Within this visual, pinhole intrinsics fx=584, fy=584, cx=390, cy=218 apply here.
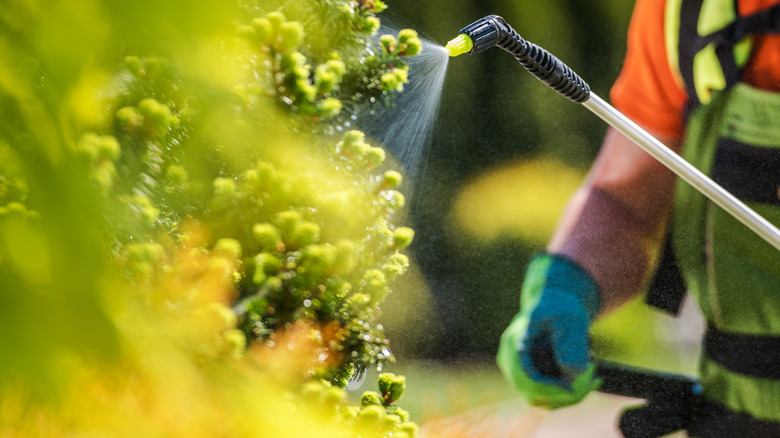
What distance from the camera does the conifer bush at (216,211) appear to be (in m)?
0.19

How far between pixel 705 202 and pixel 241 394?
1074 mm

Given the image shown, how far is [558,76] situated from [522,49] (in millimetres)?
64

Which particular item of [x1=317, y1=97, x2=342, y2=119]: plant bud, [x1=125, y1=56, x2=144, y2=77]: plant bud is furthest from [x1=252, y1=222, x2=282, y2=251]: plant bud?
[x1=125, y1=56, x2=144, y2=77]: plant bud

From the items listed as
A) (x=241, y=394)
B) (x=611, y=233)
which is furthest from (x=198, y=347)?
(x=611, y=233)

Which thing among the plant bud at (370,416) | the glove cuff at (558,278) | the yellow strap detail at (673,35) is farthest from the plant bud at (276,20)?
the yellow strap detail at (673,35)

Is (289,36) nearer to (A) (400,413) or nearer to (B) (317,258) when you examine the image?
(B) (317,258)

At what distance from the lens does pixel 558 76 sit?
65cm

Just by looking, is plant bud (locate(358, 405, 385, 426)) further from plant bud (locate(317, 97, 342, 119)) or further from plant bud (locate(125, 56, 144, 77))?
plant bud (locate(125, 56, 144, 77))

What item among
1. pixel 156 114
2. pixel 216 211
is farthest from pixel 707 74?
pixel 156 114

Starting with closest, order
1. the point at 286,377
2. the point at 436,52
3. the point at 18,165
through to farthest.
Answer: the point at 18,165
the point at 286,377
the point at 436,52

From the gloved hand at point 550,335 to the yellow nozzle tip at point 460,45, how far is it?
58cm

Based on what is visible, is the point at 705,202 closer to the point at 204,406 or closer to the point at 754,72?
the point at 754,72

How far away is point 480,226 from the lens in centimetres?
105

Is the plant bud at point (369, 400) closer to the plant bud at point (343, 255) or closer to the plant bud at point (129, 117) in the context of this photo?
the plant bud at point (343, 255)
